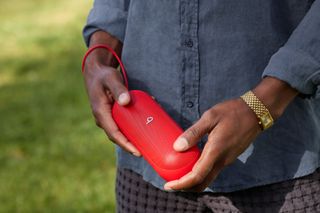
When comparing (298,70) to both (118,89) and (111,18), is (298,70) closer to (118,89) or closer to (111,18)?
(118,89)

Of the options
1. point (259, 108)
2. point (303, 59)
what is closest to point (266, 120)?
point (259, 108)

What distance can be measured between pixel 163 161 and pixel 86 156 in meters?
3.18

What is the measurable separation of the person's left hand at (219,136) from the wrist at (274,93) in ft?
0.15

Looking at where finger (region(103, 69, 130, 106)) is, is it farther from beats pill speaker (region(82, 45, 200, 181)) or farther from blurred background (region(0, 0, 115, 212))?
blurred background (region(0, 0, 115, 212))

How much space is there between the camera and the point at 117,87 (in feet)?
5.86

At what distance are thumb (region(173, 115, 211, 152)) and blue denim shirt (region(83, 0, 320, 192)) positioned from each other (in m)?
0.27

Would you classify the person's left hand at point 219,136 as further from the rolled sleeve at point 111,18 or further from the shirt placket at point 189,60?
the rolled sleeve at point 111,18

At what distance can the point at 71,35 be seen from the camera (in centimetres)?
830

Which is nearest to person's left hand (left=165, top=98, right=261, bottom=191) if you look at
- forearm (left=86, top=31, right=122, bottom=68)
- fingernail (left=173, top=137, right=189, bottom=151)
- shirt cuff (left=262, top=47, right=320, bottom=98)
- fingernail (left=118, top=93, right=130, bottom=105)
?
fingernail (left=173, top=137, right=189, bottom=151)

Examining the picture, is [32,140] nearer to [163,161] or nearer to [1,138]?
[1,138]

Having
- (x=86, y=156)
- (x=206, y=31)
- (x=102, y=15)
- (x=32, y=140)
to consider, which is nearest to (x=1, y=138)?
(x=32, y=140)

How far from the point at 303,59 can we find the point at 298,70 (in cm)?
3

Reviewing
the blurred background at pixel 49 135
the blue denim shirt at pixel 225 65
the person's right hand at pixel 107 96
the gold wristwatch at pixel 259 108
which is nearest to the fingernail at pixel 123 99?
the person's right hand at pixel 107 96

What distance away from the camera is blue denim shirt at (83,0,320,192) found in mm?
1751
